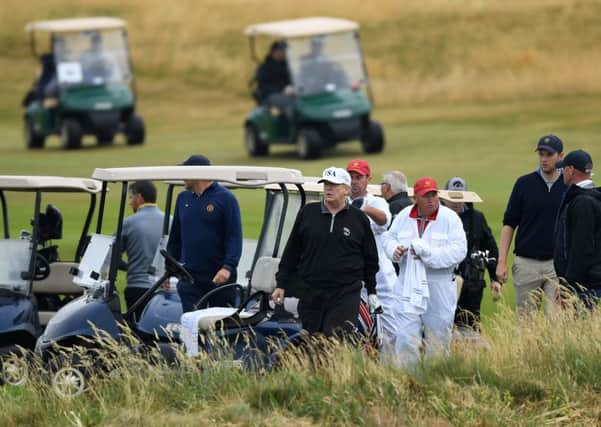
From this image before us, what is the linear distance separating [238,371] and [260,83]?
19.1m

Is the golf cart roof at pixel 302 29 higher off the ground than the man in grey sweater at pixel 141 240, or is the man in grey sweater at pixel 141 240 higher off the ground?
the golf cart roof at pixel 302 29

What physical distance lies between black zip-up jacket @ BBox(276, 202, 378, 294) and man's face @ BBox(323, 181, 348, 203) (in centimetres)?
10

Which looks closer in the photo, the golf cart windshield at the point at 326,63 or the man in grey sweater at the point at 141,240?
the man in grey sweater at the point at 141,240

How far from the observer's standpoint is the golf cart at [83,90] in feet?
96.0

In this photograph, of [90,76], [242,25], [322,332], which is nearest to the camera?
[322,332]

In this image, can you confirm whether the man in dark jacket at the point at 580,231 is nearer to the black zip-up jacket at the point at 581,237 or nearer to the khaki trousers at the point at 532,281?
the black zip-up jacket at the point at 581,237

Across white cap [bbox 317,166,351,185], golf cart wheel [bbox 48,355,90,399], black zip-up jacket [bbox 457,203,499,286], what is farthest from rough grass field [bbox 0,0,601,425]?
white cap [bbox 317,166,351,185]

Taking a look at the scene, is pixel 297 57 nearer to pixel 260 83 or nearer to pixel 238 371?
pixel 260 83

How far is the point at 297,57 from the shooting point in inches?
1089

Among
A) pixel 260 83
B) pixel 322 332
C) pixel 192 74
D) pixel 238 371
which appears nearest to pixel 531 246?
pixel 322 332

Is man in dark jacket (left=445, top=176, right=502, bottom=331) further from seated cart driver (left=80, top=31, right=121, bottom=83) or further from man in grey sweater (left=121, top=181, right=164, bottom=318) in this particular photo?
seated cart driver (left=80, top=31, right=121, bottom=83)

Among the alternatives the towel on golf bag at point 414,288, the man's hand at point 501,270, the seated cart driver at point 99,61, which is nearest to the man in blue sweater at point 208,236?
the towel on golf bag at point 414,288

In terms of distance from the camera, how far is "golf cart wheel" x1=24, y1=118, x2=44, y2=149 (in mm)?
29953

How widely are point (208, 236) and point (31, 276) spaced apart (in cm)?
156
